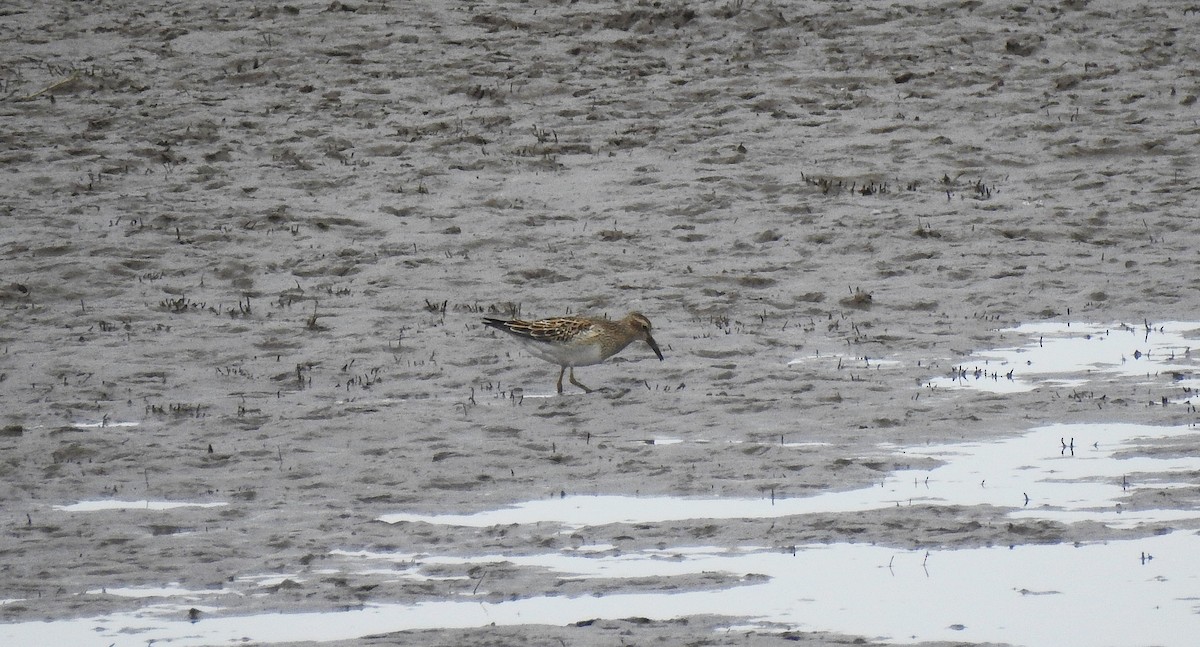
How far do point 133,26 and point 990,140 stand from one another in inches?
498

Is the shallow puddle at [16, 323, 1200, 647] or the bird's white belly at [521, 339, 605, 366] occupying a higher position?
the shallow puddle at [16, 323, 1200, 647]

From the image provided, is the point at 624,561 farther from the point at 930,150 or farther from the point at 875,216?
the point at 930,150

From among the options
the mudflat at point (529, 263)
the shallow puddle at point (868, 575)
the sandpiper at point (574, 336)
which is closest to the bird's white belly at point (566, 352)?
the sandpiper at point (574, 336)

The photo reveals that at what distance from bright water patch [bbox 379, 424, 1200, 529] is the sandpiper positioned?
2.91m

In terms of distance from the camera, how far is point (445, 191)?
1920 cm

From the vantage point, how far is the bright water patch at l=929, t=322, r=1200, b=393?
1282 cm

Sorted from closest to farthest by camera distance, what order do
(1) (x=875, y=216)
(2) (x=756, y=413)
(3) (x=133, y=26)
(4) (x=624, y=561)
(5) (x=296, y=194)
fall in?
(4) (x=624, y=561) → (2) (x=756, y=413) → (1) (x=875, y=216) → (5) (x=296, y=194) → (3) (x=133, y=26)

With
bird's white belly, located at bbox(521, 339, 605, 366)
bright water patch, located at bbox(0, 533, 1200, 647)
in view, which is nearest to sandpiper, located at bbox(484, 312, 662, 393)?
bird's white belly, located at bbox(521, 339, 605, 366)

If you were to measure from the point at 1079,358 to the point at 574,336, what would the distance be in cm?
384

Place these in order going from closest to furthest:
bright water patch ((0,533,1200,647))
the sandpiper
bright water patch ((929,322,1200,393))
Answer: bright water patch ((0,533,1200,647))
bright water patch ((929,322,1200,393))
the sandpiper

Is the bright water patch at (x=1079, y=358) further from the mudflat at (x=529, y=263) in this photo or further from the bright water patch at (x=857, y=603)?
the bright water patch at (x=857, y=603)

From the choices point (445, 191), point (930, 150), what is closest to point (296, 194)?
point (445, 191)

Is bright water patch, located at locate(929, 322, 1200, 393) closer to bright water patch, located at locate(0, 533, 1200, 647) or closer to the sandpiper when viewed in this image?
the sandpiper

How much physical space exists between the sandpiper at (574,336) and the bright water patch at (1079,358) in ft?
7.73
